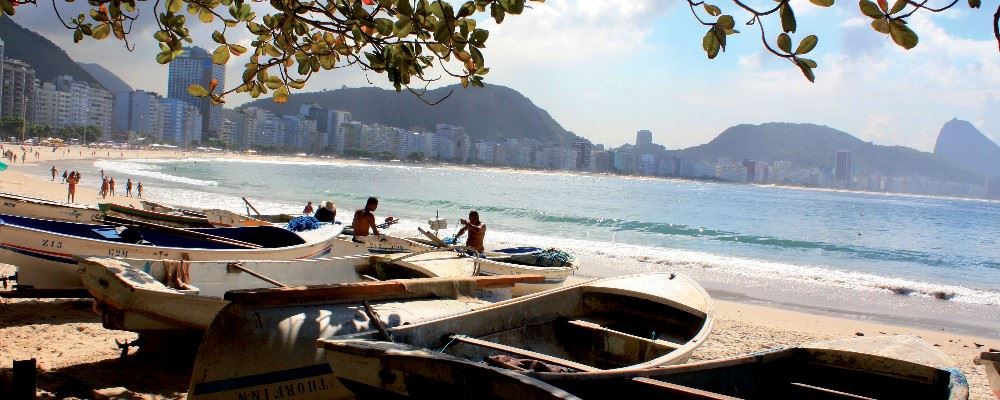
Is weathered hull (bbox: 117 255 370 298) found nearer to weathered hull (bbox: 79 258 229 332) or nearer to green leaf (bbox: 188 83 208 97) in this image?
weathered hull (bbox: 79 258 229 332)

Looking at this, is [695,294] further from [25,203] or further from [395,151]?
[395,151]

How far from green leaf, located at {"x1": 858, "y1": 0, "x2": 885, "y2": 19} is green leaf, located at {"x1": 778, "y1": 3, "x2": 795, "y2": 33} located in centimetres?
21

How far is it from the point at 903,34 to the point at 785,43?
0.37 meters

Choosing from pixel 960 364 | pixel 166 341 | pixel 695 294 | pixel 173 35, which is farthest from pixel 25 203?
pixel 960 364

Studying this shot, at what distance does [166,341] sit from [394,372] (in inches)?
Result: 140

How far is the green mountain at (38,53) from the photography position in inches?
6388

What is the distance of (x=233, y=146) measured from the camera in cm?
16150

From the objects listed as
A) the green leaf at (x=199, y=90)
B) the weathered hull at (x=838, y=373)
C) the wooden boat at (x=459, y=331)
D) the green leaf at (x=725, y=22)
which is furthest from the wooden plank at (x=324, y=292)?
the green leaf at (x=725, y=22)

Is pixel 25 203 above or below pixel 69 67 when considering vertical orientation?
below

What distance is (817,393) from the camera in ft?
14.2

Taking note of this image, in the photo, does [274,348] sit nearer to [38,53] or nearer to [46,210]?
[46,210]

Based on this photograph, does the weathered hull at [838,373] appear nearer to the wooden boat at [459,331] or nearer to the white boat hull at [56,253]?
the wooden boat at [459,331]

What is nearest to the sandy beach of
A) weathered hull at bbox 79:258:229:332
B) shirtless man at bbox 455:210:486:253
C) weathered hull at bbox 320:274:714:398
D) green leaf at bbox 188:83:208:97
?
weathered hull at bbox 79:258:229:332

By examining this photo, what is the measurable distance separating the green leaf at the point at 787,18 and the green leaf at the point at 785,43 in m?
0.05
